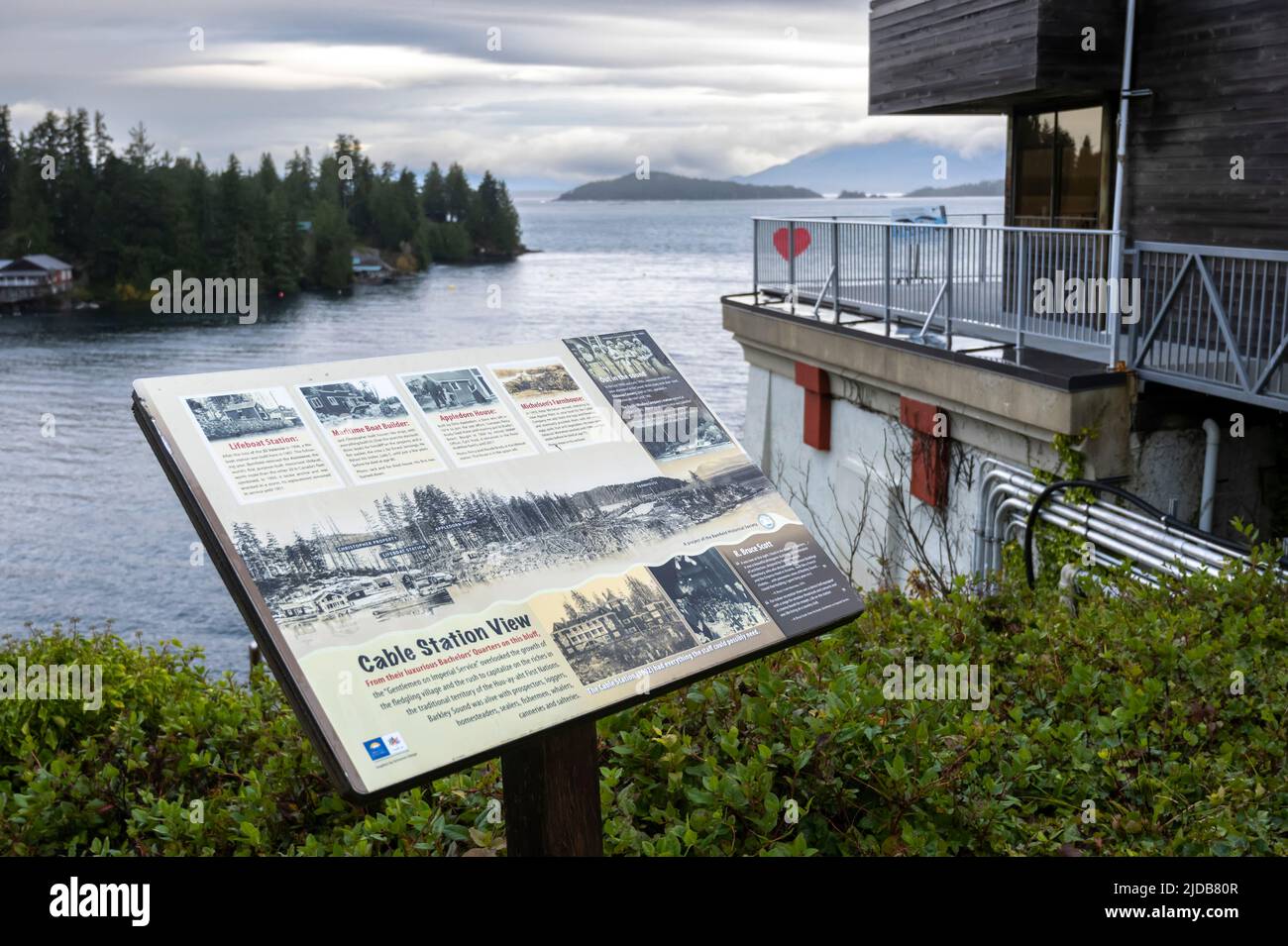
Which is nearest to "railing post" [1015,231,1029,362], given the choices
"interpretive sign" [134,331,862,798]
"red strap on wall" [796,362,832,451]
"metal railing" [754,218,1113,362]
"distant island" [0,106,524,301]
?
"metal railing" [754,218,1113,362]

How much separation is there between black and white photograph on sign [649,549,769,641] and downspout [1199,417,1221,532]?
910 cm

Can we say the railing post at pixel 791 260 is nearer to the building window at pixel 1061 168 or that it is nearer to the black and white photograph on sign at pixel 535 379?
the building window at pixel 1061 168

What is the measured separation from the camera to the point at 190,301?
1049 cm

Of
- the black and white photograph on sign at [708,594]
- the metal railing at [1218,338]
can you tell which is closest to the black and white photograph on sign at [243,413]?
the black and white photograph on sign at [708,594]

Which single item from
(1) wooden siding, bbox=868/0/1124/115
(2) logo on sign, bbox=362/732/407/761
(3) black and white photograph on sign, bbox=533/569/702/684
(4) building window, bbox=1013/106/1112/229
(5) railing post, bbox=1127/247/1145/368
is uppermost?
(1) wooden siding, bbox=868/0/1124/115

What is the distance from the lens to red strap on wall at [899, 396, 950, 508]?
13.4 meters

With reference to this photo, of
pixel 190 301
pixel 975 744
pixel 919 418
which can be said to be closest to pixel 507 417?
pixel 975 744

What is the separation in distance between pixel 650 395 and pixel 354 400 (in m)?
1.10

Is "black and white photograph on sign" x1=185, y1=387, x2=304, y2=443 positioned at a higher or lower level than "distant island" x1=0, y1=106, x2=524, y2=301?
lower

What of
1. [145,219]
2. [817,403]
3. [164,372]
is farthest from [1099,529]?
[145,219]

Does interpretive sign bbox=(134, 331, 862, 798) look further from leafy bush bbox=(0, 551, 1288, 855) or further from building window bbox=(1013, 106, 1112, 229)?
building window bbox=(1013, 106, 1112, 229)

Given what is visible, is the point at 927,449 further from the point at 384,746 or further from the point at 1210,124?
the point at 384,746

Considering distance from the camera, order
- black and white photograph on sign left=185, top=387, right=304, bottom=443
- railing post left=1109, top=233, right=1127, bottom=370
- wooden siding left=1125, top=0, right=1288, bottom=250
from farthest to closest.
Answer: wooden siding left=1125, top=0, right=1288, bottom=250
railing post left=1109, top=233, right=1127, bottom=370
black and white photograph on sign left=185, top=387, right=304, bottom=443

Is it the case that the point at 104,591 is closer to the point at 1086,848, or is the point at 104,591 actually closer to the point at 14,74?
the point at 1086,848
